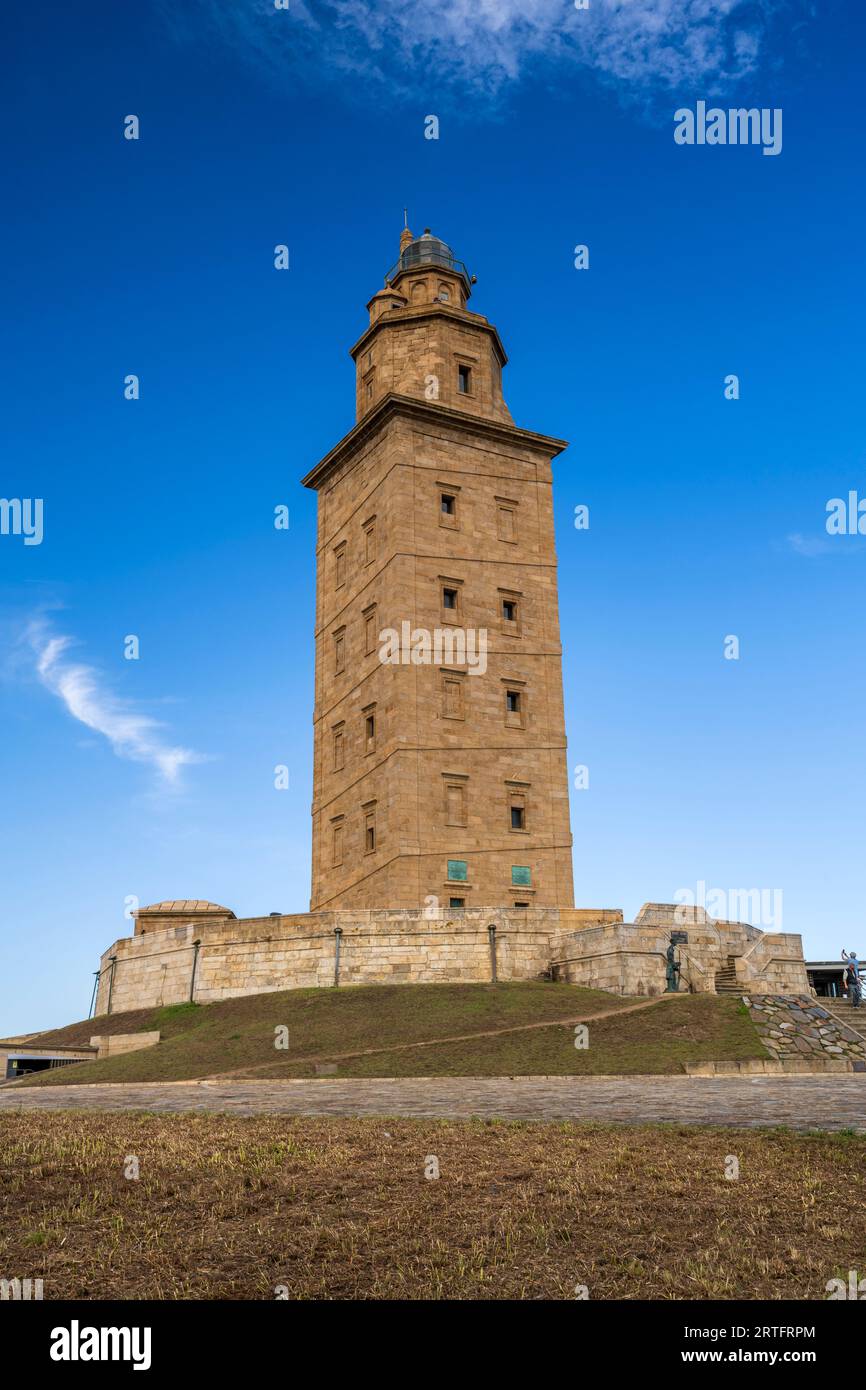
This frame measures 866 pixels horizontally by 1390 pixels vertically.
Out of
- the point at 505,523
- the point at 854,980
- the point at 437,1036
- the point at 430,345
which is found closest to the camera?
the point at 437,1036

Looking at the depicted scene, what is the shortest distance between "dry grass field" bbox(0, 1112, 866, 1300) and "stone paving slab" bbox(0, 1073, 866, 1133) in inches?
84.5

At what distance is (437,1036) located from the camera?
27062 mm

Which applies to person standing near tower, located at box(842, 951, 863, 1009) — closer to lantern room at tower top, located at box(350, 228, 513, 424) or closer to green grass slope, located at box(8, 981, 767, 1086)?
green grass slope, located at box(8, 981, 767, 1086)

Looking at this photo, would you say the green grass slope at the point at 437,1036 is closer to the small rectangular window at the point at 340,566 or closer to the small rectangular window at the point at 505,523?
the small rectangular window at the point at 505,523

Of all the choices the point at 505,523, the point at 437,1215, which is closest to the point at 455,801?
the point at 505,523

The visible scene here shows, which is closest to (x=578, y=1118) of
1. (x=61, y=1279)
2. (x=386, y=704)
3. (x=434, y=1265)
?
(x=434, y=1265)

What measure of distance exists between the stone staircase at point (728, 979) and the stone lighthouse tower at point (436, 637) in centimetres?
780

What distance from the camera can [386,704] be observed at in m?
45.0

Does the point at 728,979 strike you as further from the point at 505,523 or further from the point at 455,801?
the point at 505,523

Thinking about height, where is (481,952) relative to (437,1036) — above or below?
above

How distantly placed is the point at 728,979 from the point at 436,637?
59.6 feet

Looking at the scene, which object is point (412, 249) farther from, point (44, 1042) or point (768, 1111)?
point (768, 1111)

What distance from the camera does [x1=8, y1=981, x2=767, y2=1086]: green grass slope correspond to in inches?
947
